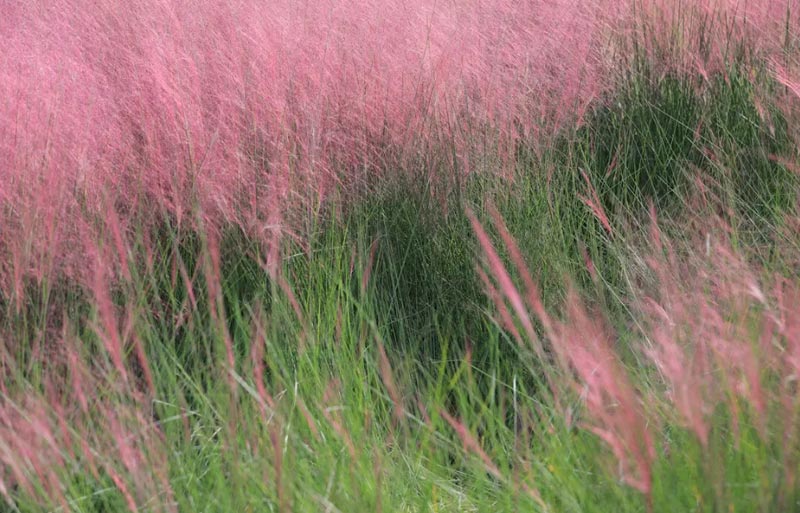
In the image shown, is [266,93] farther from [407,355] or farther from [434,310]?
[407,355]

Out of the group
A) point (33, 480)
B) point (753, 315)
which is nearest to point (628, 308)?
point (753, 315)

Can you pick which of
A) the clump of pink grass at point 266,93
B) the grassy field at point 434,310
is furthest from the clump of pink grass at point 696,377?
the clump of pink grass at point 266,93

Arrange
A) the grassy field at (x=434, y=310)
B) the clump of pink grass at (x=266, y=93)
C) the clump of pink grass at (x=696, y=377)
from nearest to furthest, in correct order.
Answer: the clump of pink grass at (x=696, y=377) → the grassy field at (x=434, y=310) → the clump of pink grass at (x=266, y=93)

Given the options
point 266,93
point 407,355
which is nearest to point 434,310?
point 407,355

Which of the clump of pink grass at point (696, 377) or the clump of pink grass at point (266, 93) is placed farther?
the clump of pink grass at point (266, 93)

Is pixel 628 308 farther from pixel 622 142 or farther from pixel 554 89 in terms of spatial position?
pixel 554 89

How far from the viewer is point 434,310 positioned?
1.96 meters

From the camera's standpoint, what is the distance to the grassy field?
1206 mm

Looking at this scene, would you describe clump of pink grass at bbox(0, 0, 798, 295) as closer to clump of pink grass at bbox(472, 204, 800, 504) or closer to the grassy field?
the grassy field

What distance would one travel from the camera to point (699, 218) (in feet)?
7.25

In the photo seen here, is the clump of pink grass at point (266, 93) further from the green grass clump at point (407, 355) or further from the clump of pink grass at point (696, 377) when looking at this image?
the clump of pink grass at point (696, 377)

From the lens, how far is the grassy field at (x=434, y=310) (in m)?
1.21

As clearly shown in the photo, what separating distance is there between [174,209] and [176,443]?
721 millimetres

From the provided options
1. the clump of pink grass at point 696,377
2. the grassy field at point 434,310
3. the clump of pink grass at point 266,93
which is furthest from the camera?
the clump of pink grass at point 266,93
